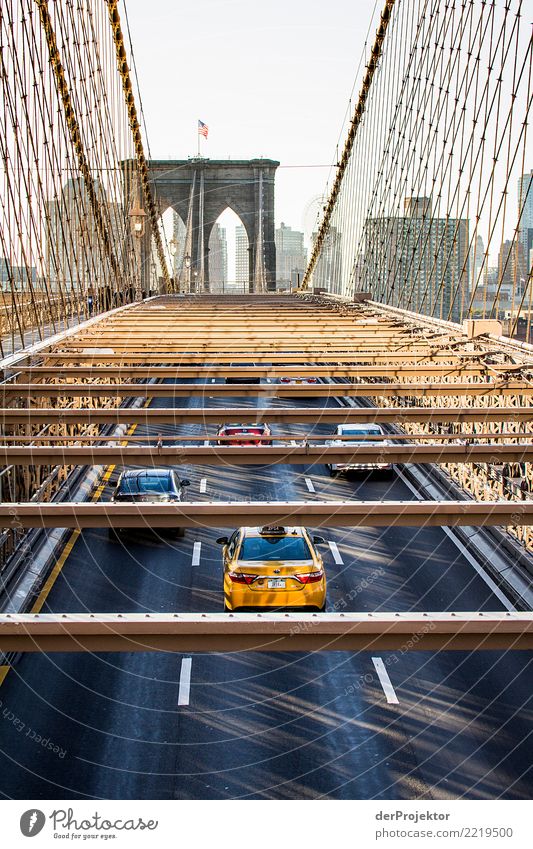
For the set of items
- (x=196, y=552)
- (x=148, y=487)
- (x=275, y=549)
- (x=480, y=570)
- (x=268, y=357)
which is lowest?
(x=196, y=552)

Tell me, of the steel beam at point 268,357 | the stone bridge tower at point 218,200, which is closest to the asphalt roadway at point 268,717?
the steel beam at point 268,357

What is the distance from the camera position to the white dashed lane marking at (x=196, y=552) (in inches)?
704

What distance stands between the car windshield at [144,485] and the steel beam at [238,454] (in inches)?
413

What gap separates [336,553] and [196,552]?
2.57 m

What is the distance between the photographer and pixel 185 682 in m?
12.3

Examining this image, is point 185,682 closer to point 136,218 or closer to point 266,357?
point 266,357

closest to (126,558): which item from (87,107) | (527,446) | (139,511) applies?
(527,446)

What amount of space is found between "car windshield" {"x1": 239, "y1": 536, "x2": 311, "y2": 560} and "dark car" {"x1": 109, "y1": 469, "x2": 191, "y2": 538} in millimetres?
5218

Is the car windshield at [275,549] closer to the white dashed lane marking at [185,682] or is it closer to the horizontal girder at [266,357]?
the white dashed lane marking at [185,682]

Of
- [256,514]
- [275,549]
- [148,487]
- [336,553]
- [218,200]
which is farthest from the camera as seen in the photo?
[218,200]

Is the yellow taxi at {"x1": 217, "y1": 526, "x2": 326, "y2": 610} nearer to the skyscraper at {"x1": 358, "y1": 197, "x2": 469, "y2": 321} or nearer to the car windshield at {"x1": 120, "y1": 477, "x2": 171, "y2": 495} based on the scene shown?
the car windshield at {"x1": 120, "y1": 477, "x2": 171, "y2": 495}

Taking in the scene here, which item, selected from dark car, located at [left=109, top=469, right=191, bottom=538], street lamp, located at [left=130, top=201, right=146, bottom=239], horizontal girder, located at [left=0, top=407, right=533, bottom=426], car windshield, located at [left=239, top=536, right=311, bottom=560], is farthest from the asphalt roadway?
street lamp, located at [left=130, top=201, right=146, bottom=239]

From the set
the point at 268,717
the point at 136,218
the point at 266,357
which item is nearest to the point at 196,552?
the point at 266,357

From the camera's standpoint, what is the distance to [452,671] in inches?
498
